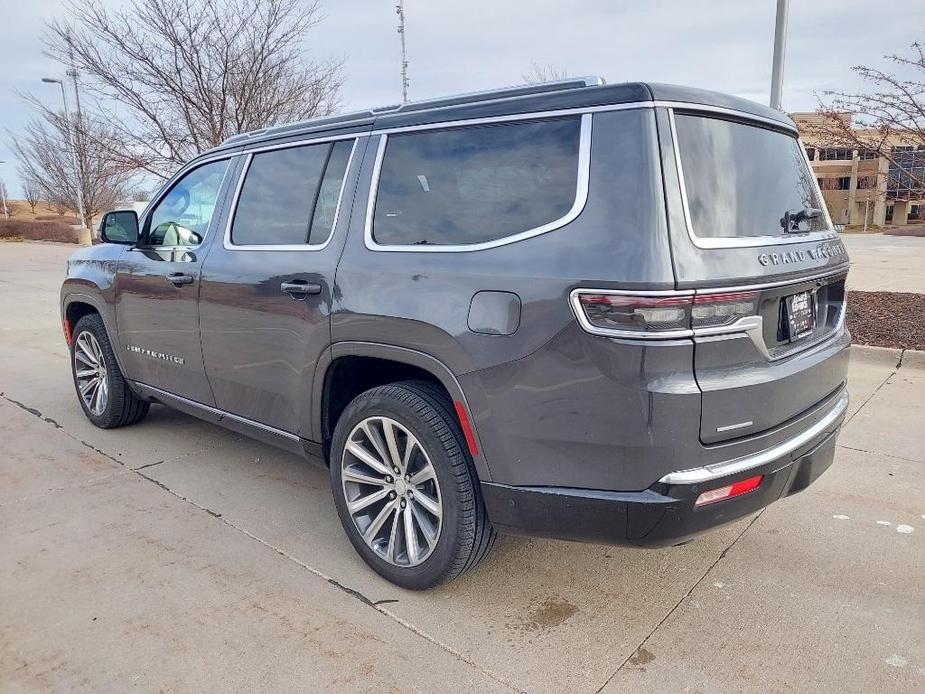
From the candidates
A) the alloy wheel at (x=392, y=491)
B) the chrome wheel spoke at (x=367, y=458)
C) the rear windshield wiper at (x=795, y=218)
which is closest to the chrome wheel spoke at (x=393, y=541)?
the alloy wheel at (x=392, y=491)

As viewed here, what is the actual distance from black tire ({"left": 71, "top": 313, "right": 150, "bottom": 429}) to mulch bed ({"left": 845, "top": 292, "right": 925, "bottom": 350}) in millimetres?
6471

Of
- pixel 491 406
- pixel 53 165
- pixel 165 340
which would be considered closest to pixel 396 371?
pixel 491 406

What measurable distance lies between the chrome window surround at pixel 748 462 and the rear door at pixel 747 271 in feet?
0.28

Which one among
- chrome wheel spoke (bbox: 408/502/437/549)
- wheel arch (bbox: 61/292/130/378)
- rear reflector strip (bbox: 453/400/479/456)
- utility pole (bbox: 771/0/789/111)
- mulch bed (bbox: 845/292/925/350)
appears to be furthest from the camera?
utility pole (bbox: 771/0/789/111)

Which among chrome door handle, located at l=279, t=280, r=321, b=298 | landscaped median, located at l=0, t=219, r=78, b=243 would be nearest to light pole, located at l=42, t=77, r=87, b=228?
landscaped median, located at l=0, t=219, r=78, b=243

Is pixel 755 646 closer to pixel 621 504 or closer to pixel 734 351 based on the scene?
pixel 621 504

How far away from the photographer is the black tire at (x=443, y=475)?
2559mm

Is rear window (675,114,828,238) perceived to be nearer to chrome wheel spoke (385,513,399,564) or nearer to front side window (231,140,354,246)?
front side window (231,140,354,246)

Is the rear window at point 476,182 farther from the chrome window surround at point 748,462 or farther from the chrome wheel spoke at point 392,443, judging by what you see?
the chrome window surround at point 748,462

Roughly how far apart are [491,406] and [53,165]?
2874 cm

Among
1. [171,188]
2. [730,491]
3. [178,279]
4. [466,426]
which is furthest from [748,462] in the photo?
[171,188]

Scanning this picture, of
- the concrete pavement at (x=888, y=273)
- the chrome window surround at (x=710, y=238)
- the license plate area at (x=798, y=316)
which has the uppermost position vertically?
the chrome window surround at (x=710, y=238)

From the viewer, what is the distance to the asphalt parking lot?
236 centimetres

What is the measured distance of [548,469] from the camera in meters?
2.32
